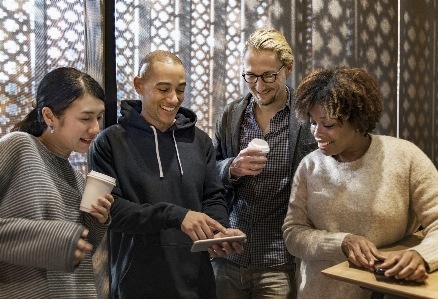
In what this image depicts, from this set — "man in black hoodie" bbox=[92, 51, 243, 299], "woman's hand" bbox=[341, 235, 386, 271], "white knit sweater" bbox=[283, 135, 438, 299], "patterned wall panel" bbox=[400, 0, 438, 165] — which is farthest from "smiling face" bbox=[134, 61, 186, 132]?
"patterned wall panel" bbox=[400, 0, 438, 165]

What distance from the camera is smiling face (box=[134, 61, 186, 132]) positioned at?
81.1 inches

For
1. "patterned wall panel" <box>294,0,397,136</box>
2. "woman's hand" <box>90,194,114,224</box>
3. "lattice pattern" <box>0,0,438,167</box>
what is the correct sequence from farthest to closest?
"patterned wall panel" <box>294,0,397,136</box> → "lattice pattern" <box>0,0,438,167</box> → "woman's hand" <box>90,194,114,224</box>

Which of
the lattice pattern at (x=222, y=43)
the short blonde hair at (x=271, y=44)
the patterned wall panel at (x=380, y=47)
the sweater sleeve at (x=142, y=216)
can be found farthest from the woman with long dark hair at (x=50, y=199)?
the patterned wall panel at (x=380, y=47)

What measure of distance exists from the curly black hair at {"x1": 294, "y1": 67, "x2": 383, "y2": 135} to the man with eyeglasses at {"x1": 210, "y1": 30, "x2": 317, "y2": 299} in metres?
0.40

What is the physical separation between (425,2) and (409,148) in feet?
7.08

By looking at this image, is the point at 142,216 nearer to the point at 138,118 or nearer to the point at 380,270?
the point at 138,118

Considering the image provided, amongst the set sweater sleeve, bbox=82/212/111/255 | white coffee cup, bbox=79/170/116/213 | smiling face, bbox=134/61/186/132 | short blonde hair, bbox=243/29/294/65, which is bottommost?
sweater sleeve, bbox=82/212/111/255

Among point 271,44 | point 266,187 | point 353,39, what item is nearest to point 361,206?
point 266,187

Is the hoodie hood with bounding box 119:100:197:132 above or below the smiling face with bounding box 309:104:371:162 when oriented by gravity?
above

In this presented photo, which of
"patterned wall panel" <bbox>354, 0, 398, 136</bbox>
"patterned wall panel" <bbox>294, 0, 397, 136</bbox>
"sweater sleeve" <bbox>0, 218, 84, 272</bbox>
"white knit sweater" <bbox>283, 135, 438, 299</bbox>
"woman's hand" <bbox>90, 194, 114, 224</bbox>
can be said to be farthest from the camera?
"patterned wall panel" <bbox>354, 0, 398, 136</bbox>

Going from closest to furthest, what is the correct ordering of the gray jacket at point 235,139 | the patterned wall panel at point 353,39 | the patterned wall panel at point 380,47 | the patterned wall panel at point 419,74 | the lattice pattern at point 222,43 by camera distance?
the lattice pattern at point 222,43 < the gray jacket at point 235,139 < the patterned wall panel at point 353,39 < the patterned wall panel at point 380,47 < the patterned wall panel at point 419,74

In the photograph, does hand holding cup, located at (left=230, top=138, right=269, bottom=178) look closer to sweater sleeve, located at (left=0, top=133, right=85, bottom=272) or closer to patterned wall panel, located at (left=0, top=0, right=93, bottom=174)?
patterned wall panel, located at (left=0, top=0, right=93, bottom=174)

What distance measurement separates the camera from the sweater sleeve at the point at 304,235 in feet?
5.98

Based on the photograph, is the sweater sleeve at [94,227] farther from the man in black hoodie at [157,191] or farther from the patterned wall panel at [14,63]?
the patterned wall panel at [14,63]
